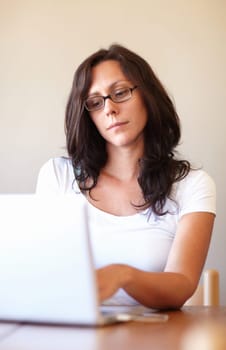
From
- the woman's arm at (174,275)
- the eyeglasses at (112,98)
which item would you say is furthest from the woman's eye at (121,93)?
the woman's arm at (174,275)

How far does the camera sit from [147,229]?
4.61 feet

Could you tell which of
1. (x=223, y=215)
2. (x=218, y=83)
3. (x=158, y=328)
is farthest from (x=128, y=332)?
(x=218, y=83)

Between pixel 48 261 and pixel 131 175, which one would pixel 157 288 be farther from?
pixel 131 175

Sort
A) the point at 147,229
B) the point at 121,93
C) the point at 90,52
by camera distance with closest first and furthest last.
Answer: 1. the point at 147,229
2. the point at 121,93
3. the point at 90,52

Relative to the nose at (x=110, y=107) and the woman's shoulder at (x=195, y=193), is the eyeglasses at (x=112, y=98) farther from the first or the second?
the woman's shoulder at (x=195, y=193)

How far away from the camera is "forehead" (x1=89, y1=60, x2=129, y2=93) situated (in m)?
1.51

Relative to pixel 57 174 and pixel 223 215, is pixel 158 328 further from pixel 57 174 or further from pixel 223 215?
pixel 223 215

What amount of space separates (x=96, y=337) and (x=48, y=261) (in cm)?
12

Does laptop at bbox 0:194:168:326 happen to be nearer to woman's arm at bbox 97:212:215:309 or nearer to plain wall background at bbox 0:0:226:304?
woman's arm at bbox 97:212:215:309

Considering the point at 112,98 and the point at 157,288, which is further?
the point at 112,98

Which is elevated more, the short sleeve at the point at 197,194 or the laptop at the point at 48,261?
the short sleeve at the point at 197,194

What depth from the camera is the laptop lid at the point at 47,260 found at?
749 mm

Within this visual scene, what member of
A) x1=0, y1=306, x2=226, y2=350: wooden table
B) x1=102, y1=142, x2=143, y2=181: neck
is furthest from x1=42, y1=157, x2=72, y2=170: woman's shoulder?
x1=0, y1=306, x2=226, y2=350: wooden table

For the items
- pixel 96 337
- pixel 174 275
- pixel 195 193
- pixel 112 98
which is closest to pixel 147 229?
pixel 195 193
